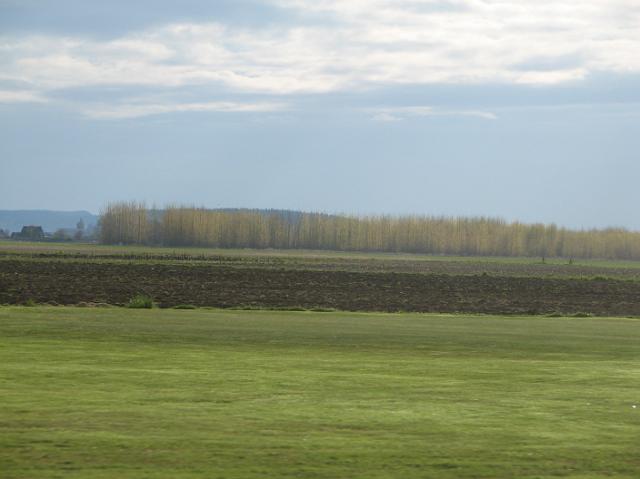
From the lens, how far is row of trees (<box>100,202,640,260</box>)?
173m

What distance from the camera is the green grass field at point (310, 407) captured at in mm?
9867

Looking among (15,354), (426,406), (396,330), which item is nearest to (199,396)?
(426,406)

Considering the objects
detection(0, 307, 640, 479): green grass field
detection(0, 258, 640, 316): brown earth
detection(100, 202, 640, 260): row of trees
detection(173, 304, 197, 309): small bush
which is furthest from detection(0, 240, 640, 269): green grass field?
detection(0, 307, 640, 479): green grass field

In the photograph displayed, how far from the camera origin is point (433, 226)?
18375 centimetres

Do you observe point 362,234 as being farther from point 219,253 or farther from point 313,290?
point 313,290

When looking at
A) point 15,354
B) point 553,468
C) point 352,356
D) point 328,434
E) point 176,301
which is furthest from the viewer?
point 176,301

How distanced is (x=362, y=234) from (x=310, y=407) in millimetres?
170889

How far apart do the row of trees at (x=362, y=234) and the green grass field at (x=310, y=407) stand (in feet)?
488

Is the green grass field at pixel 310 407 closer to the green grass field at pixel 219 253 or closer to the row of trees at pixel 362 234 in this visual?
the green grass field at pixel 219 253

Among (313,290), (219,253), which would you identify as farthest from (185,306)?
(219,253)

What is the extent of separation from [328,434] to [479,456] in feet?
5.69

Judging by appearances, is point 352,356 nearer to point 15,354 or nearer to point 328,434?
point 15,354

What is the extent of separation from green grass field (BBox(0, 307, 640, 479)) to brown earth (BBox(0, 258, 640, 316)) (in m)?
18.7

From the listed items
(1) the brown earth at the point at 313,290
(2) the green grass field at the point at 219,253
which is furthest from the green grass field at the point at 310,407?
(2) the green grass field at the point at 219,253
